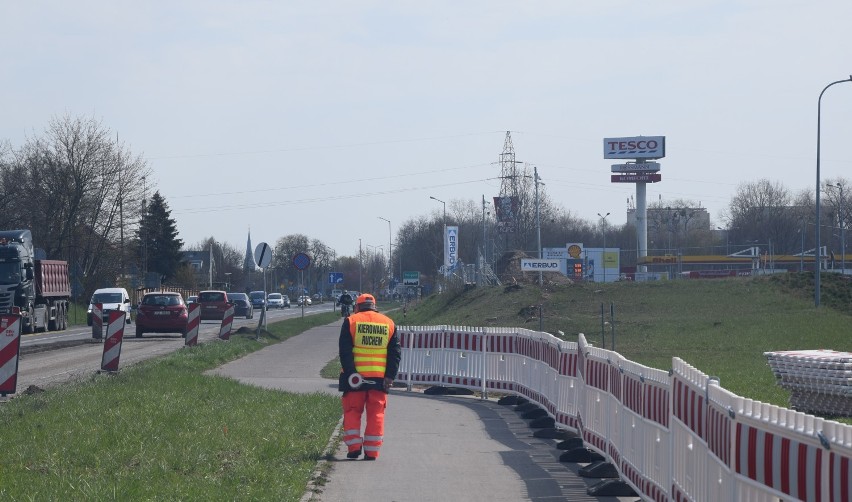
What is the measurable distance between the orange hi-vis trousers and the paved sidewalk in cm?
18

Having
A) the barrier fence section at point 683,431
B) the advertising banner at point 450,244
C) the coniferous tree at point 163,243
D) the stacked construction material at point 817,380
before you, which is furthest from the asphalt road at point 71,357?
the coniferous tree at point 163,243

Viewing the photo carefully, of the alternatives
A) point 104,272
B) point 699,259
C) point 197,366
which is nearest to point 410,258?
point 699,259

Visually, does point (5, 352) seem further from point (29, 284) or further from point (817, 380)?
point (29, 284)

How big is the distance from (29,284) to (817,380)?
31.8 metres

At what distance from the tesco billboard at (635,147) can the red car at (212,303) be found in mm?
58845

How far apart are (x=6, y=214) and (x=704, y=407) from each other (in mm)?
61685

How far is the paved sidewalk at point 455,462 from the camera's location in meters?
9.30

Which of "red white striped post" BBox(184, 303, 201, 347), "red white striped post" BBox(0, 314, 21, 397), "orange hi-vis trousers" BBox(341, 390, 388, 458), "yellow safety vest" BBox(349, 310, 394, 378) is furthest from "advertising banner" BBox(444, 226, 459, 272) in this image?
"orange hi-vis trousers" BBox(341, 390, 388, 458)

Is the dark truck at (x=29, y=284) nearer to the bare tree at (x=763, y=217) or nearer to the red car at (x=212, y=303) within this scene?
the red car at (x=212, y=303)

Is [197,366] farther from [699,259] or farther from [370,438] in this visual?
[699,259]

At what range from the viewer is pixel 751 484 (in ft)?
16.6

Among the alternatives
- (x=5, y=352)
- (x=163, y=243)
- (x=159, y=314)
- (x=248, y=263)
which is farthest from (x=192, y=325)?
(x=248, y=263)

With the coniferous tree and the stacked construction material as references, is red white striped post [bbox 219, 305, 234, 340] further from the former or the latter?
the coniferous tree

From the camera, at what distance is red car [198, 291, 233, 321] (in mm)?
51219
